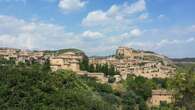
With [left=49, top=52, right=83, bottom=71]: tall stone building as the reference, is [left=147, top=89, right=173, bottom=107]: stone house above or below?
below

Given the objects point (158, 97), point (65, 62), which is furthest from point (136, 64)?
point (158, 97)

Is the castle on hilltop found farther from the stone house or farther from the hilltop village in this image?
the stone house

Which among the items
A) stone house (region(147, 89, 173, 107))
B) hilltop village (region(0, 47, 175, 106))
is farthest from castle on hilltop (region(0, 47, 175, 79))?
stone house (region(147, 89, 173, 107))

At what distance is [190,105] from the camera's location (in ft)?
86.8

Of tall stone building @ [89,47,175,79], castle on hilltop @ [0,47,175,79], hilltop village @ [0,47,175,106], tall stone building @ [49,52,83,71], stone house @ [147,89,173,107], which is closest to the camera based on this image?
stone house @ [147,89,173,107]

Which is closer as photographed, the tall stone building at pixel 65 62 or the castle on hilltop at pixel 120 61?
the tall stone building at pixel 65 62

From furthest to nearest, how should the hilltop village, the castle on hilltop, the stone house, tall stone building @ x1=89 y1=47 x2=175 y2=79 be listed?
tall stone building @ x1=89 y1=47 x2=175 y2=79
the castle on hilltop
the hilltop village
the stone house

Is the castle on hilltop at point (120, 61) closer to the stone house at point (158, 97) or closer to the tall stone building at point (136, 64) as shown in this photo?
the tall stone building at point (136, 64)

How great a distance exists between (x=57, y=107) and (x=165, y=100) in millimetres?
42200

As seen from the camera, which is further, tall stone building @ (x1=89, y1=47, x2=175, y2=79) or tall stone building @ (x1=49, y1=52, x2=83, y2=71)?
tall stone building @ (x1=89, y1=47, x2=175, y2=79)

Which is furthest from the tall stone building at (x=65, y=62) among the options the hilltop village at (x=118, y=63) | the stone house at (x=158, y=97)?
the stone house at (x=158, y=97)

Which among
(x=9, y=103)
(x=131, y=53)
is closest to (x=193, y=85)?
(x=9, y=103)

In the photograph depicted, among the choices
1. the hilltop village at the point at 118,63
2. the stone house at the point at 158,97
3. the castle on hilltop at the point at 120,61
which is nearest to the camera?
the stone house at the point at 158,97

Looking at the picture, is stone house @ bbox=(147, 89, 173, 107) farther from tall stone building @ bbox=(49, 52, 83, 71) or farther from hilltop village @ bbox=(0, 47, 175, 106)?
tall stone building @ bbox=(49, 52, 83, 71)
